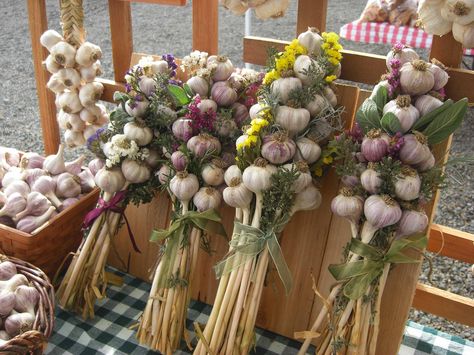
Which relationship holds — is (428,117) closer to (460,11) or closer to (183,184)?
(460,11)

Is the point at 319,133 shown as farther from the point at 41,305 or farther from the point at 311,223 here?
the point at 41,305

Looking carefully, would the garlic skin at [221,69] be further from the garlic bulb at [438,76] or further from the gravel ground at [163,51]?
the gravel ground at [163,51]

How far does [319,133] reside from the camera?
977mm

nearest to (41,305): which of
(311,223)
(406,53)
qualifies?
(311,223)

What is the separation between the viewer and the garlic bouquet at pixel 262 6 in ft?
3.43

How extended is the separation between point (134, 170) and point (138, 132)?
8 cm

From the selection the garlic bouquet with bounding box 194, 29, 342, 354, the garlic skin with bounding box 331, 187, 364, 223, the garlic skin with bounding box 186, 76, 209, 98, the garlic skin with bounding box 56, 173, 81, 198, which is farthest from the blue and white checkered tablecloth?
the garlic skin with bounding box 186, 76, 209, 98

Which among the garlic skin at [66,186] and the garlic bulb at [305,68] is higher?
the garlic bulb at [305,68]

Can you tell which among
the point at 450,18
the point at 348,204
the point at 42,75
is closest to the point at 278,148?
the point at 348,204

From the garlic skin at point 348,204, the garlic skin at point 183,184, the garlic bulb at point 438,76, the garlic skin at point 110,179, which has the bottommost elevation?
the garlic skin at point 110,179

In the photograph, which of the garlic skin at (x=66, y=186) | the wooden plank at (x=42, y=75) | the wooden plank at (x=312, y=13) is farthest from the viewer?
the wooden plank at (x=42, y=75)

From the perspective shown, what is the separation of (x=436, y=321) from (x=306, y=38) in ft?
3.99

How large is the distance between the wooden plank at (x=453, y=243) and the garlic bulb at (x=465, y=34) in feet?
1.45

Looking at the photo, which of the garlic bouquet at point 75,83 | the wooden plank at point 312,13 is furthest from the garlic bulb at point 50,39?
the wooden plank at point 312,13
